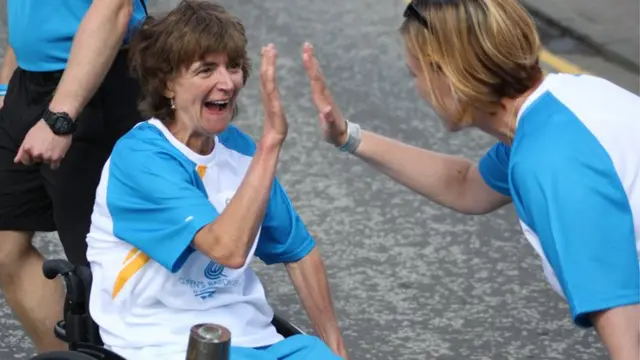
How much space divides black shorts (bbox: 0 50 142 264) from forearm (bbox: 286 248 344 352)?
710 millimetres

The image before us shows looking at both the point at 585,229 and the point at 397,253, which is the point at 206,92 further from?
the point at 397,253

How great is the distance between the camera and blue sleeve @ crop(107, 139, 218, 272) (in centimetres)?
336

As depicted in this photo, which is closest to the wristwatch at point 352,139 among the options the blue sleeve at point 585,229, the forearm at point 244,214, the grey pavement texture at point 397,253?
the forearm at point 244,214

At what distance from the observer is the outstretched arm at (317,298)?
382cm

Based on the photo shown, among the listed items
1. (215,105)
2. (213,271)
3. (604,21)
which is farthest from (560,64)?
(213,271)

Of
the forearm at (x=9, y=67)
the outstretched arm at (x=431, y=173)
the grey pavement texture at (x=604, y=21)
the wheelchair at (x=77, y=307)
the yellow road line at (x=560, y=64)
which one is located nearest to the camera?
the wheelchair at (x=77, y=307)

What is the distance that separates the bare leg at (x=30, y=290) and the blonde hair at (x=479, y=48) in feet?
5.98

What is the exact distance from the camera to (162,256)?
3.38 meters

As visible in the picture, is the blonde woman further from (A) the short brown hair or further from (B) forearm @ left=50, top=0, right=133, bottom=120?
(B) forearm @ left=50, top=0, right=133, bottom=120

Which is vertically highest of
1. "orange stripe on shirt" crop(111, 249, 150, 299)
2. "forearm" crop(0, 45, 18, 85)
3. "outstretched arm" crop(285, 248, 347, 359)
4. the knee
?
"orange stripe on shirt" crop(111, 249, 150, 299)

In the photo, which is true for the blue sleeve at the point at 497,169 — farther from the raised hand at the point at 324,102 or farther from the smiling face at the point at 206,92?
the smiling face at the point at 206,92

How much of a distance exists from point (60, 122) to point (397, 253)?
2316mm

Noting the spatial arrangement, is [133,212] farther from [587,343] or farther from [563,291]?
[587,343]

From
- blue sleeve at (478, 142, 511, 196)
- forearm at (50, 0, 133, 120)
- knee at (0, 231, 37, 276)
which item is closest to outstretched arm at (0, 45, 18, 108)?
knee at (0, 231, 37, 276)
